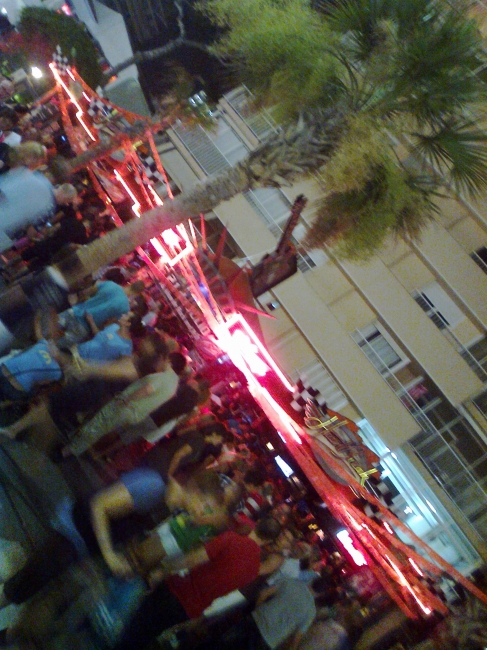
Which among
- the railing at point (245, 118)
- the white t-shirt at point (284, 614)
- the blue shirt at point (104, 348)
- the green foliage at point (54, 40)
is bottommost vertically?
the white t-shirt at point (284, 614)

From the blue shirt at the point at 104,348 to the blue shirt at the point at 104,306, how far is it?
0.45 meters

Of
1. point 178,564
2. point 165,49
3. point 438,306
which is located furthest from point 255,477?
point 165,49

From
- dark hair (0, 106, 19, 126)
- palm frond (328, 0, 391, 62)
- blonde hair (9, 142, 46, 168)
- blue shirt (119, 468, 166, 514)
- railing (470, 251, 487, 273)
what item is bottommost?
blue shirt (119, 468, 166, 514)

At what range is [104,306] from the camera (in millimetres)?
4352

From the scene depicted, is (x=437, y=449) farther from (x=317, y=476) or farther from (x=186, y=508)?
(x=186, y=508)

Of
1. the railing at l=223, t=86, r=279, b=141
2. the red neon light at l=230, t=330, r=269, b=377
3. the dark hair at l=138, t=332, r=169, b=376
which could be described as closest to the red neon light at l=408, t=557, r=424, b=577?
the red neon light at l=230, t=330, r=269, b=377

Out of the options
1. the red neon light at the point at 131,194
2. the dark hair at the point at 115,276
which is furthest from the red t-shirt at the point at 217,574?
the red neon light at the point at 131,194

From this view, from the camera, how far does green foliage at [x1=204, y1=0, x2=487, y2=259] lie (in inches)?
194

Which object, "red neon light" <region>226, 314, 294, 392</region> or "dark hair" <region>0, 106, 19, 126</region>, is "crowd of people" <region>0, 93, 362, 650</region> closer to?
"red neon light" <region>226, 314, 294, 392</region>

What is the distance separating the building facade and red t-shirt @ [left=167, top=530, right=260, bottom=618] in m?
6.25

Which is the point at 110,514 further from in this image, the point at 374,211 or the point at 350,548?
the point at 350,548

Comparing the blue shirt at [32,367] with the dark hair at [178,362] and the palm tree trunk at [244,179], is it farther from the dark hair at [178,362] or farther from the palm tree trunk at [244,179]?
the palm tree trunk at [244,179]

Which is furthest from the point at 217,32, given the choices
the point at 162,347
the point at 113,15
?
the point at 162,347

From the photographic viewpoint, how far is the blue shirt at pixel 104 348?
3801mm
